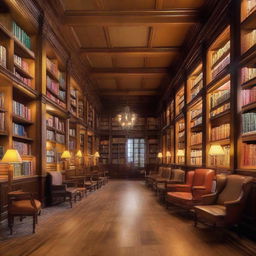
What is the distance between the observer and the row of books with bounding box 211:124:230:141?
545 centimetres

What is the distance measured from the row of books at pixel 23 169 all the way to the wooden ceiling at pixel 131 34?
347cm

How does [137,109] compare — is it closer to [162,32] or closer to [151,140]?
[151,140]

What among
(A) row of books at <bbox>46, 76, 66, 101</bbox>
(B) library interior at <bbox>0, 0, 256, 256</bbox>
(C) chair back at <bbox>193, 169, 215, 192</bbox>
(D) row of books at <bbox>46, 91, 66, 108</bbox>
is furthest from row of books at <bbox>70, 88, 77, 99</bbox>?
(C) chair back at <bbox>193, 169, 215, 192</bbox>

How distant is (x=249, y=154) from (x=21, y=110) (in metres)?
4.42

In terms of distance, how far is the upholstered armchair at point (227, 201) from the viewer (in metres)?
3.93

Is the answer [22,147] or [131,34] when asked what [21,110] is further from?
[131,34]

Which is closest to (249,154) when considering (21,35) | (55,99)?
(21,35)

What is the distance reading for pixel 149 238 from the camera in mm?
4070

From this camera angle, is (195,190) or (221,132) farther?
(221,132)

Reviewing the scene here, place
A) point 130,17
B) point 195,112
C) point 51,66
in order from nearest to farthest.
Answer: point 130,17, point 51,66, point 195,112

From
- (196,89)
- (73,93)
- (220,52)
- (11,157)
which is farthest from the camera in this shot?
(73,93)

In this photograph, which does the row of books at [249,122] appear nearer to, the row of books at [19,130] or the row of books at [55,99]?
the row of books at [19,130]

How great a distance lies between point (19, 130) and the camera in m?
5.85

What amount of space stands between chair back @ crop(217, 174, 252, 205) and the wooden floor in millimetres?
610
